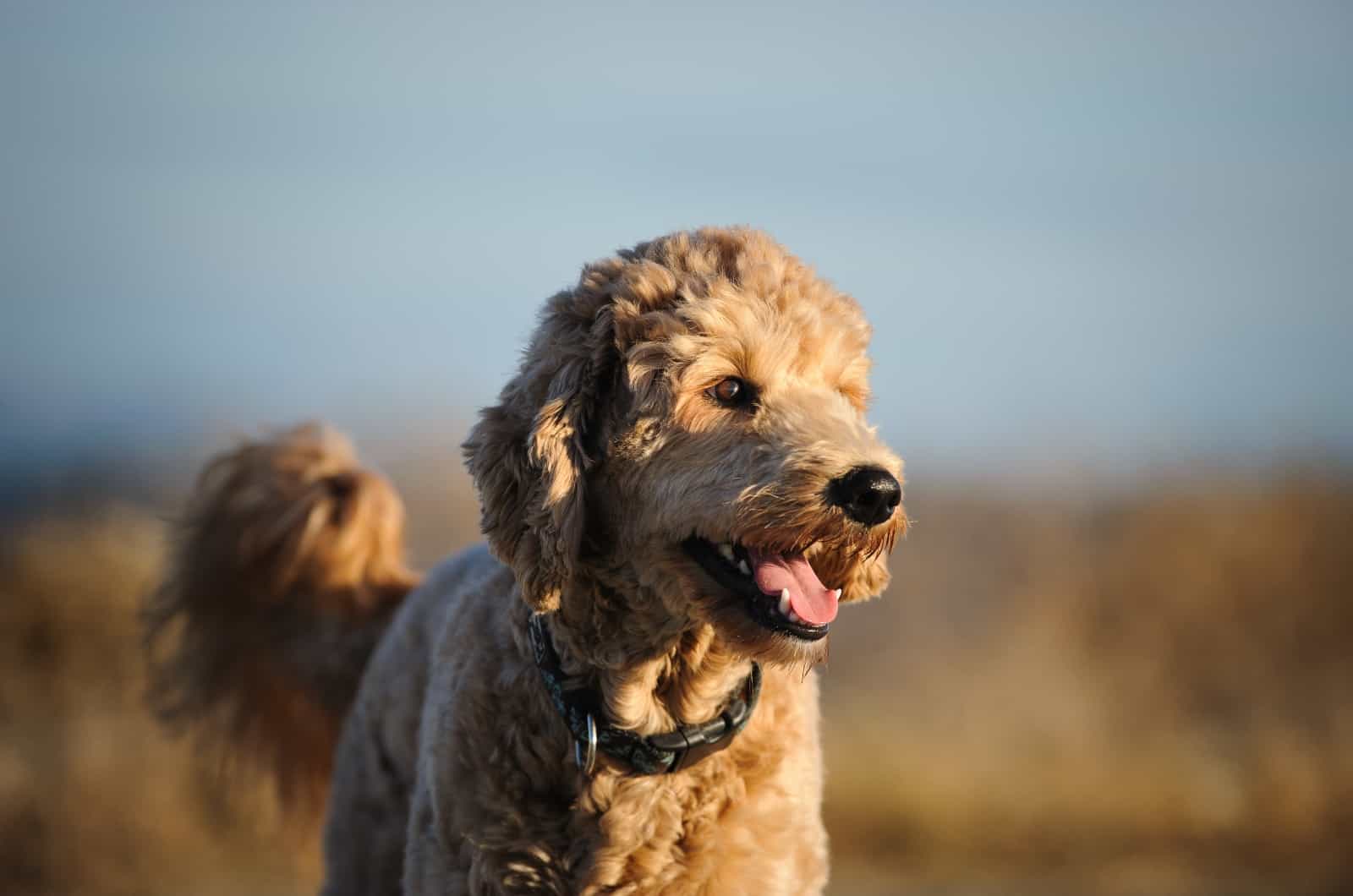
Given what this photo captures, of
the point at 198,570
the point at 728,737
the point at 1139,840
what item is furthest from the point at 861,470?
the point at 1139,840

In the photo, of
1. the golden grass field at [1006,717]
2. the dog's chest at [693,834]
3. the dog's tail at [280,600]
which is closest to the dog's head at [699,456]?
the dog's chest at [693,834]

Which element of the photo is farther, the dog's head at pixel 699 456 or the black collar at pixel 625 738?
the black collar at pixel 625 738

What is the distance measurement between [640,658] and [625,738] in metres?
0.19

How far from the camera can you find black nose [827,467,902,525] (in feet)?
9.11

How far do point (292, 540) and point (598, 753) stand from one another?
239 centimetres

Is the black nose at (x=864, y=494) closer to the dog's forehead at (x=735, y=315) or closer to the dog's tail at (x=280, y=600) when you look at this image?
the dog's forehead at (x=735, y=315)

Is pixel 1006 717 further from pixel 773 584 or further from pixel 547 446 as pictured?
pixel 547 446

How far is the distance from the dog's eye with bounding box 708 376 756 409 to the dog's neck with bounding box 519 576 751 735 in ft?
1.61

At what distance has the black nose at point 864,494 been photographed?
2.78 meters

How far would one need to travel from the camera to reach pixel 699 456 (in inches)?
117

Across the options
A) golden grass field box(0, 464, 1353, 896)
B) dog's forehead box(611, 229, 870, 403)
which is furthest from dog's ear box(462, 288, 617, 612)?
golden grass field box(0, 464, 1353, 896)

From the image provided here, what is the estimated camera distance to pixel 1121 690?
36.0ft

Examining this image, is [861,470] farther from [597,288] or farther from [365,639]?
[365,639]

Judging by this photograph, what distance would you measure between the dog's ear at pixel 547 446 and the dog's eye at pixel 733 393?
265 mm
